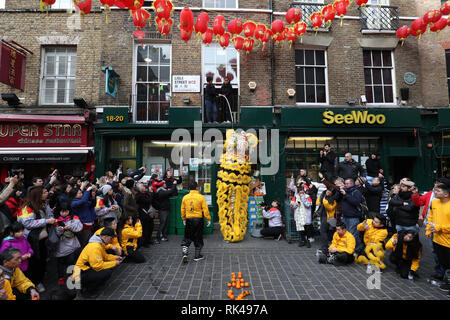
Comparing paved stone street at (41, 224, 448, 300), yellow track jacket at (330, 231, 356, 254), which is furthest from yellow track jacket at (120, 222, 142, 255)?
yellow track jacket at (330, 231, 356, 254)

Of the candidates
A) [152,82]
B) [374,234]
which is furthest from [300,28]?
[374,234]

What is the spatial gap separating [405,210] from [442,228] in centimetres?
93

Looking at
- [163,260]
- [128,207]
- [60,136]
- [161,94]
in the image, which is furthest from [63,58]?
[163,260]

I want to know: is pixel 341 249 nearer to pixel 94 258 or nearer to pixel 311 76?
pixel 94 258

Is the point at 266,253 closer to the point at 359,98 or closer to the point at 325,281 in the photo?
the point at 325,281

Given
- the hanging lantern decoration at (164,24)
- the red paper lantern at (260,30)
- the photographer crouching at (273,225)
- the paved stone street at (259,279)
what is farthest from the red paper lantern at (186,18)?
the paved stone street at (259,279)

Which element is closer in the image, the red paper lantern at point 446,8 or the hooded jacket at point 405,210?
the hooded jacket at point 405,210

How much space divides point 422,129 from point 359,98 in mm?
2829

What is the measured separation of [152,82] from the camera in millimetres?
9656

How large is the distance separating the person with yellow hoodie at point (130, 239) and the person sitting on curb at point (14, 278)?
2.12 metres

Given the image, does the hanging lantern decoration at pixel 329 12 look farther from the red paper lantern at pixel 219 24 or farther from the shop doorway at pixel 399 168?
the shop doorway at pixel 399 168

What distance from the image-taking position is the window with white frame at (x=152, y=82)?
9.63 meters

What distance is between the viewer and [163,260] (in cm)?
552

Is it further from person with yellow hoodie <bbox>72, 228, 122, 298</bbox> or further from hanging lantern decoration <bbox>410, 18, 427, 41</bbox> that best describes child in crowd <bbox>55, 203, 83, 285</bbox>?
hanging lantern decoration <bbox>410, 18, 427, 41</bbox>
